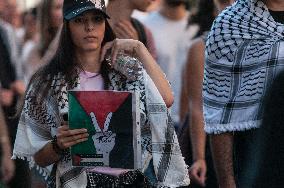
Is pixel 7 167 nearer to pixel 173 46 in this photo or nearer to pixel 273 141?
pixel 173 46

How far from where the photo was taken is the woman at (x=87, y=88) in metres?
5.31

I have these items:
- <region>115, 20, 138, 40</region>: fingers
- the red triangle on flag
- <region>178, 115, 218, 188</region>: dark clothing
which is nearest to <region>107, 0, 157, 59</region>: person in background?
<region>115, 20, 138, 40</region>: fingers

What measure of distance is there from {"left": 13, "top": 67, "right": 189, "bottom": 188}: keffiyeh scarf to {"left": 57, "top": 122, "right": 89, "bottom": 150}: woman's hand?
0.56 feet

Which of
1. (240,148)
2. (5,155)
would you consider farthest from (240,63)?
(5,155)

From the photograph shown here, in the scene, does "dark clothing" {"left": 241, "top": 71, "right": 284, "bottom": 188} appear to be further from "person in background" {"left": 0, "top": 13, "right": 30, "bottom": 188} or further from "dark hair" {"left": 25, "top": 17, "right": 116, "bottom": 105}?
"person in background" {"left": 0, "top": 13, "right": 30, "bottom": 188}

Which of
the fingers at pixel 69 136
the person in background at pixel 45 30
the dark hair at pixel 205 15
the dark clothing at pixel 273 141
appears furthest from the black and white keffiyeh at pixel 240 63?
the person in background at pixel 45 30

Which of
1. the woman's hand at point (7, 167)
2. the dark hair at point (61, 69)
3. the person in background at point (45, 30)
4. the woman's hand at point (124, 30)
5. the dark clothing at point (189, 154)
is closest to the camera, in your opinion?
the dark hair at point (61, 69)

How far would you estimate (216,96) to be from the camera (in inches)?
213

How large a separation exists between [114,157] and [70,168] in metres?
0.31

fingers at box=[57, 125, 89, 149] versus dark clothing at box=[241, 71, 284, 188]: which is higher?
dark clothing at box=[241, 71, 284, 188]

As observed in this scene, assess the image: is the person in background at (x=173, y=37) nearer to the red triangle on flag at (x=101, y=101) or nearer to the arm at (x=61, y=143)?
the arm at (x=61, y=143)

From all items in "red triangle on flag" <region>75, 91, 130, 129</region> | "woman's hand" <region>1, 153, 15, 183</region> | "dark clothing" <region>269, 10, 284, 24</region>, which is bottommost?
"woman's hand" <region>1, 153, 15, 183</region>

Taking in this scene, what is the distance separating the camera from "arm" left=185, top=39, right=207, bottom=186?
281 inches

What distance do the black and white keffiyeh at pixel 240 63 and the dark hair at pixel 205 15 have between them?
6.73 feet
